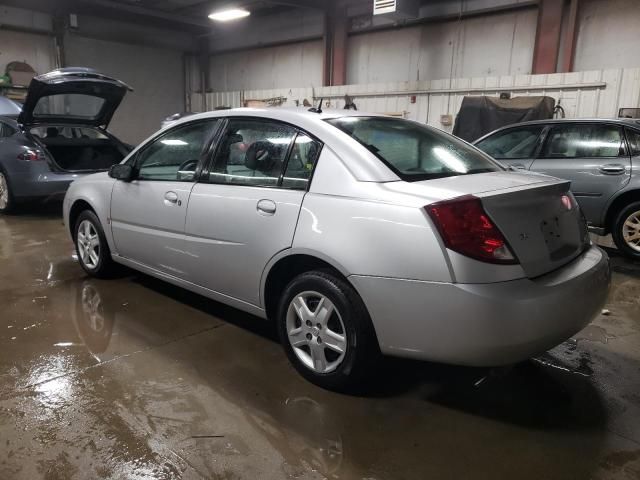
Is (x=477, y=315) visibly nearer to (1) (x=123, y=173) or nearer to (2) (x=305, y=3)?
(1) (x=123, y=173)

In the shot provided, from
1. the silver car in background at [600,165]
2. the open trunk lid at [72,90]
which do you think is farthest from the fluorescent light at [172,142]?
the silver car in background at [600,165]

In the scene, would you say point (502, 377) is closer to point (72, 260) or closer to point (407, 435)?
point (407, 435)

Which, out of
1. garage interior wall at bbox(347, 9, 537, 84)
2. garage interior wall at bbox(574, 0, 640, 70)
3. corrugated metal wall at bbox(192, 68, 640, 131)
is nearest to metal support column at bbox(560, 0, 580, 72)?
garage interior wall at bbox(574, 0, 640, 70)

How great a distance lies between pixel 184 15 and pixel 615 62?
10.8 m

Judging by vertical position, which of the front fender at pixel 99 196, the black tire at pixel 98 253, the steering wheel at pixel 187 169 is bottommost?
the black tire at pixel 98 253

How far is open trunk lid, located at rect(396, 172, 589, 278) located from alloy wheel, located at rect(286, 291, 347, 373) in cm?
68

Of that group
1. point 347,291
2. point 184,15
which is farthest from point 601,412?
point 184,15

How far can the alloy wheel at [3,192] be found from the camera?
657 cm

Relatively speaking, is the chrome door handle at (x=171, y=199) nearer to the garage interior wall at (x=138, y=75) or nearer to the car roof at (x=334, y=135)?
the car roof at (x=334, y=135)

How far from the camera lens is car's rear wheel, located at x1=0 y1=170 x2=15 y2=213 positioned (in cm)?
650

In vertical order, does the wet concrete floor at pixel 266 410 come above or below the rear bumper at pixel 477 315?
below

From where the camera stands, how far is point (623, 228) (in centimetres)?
491

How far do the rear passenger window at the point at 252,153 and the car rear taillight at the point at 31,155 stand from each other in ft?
15.3

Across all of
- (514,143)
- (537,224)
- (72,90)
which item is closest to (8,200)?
(72,90)
